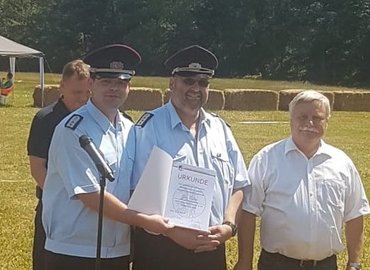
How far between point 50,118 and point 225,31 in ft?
162

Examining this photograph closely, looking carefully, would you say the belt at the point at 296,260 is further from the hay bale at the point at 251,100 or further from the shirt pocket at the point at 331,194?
the hay bale at the point at 251,100

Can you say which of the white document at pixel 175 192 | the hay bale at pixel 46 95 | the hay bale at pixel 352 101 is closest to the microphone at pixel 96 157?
the white document at pixel 175 192

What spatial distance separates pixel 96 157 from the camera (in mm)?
3371

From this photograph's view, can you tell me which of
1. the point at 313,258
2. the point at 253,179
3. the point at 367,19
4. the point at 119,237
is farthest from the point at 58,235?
the point at 367,19

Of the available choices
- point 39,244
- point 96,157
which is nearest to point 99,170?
point 96,157

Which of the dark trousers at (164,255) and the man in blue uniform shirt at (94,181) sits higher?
the man in blue uniform shirt at (94,181)

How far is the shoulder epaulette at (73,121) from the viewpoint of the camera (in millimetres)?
3685

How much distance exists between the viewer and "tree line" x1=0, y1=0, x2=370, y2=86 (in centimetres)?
4803

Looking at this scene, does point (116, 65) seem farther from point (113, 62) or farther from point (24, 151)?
point (24, 151)

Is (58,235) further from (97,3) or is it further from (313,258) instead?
(97,3)

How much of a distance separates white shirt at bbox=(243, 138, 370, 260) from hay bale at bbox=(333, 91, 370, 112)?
2407 cm

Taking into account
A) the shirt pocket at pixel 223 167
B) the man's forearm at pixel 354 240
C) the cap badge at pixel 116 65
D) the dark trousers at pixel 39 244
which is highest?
the cap badge at pixel 116 65

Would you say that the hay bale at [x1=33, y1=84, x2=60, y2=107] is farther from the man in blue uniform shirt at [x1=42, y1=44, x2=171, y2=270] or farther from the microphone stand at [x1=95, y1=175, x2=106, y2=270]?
the microphone stand at [x1=95, y1=175, x2=106, y2=270]

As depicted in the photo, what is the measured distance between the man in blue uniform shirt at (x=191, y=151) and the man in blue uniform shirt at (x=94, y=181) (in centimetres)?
11
